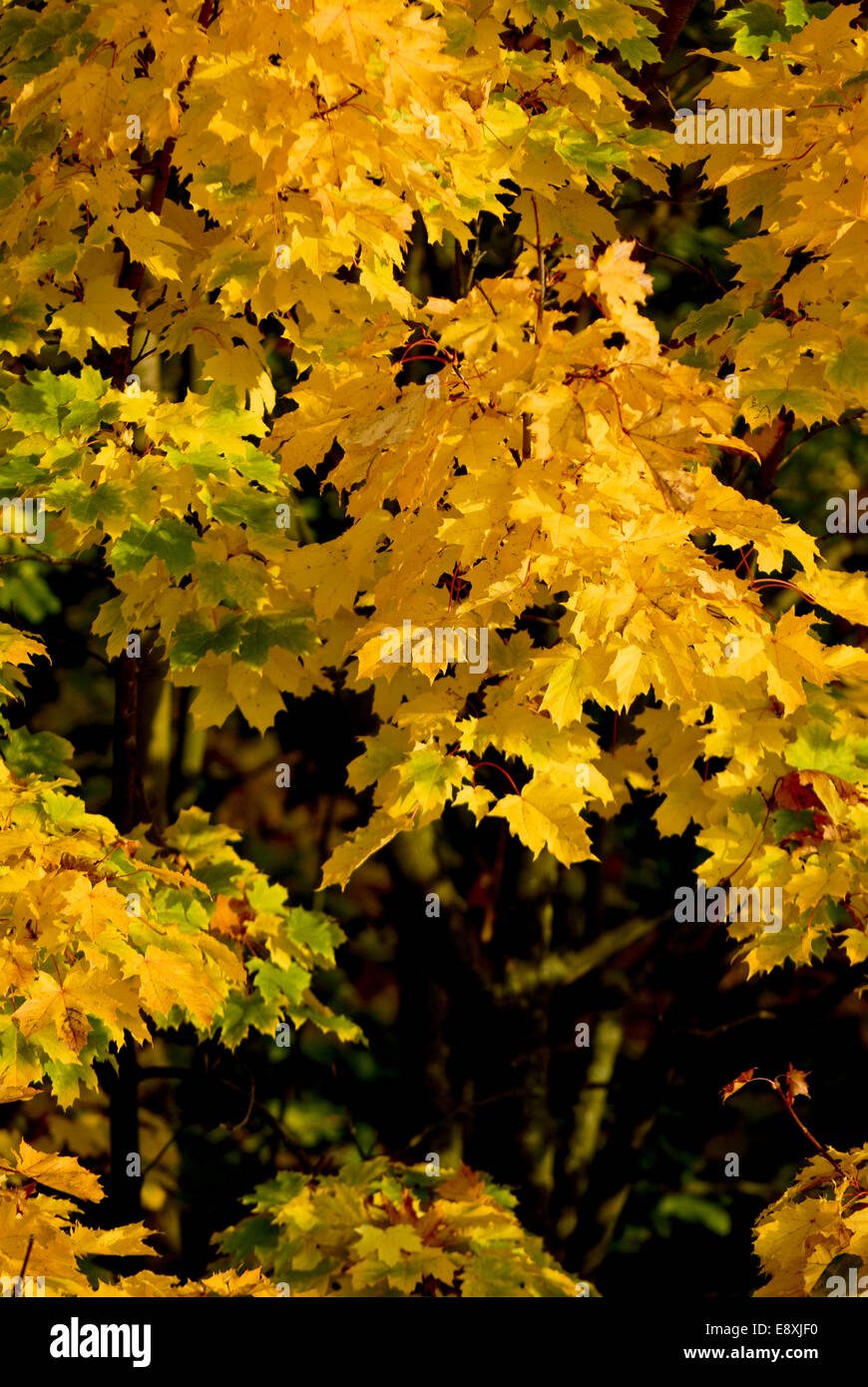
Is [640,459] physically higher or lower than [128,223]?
lower

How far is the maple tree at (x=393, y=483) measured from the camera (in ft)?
10.7

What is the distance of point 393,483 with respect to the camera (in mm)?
3371

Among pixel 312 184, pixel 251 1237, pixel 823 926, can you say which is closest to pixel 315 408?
pixel 312 184

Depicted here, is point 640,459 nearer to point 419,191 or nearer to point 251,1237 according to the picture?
point 419,191

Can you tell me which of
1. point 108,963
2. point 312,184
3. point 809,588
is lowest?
point 108,963

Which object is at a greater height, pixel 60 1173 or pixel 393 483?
pixel 393 483

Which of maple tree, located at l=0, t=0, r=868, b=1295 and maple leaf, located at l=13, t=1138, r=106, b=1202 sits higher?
maple tree, located at l=0, t=0, r=868, b=1295

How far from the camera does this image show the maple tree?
326 cm

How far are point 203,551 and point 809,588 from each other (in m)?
1.91

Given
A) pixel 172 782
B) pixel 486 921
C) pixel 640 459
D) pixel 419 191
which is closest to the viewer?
pixel 640 459

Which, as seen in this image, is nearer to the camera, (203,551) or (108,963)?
(108,963)

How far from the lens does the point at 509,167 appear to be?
422cm

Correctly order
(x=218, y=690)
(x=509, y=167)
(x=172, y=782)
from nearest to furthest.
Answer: (x=509, y=167), (x=218, y=690), (x=172, y=782)

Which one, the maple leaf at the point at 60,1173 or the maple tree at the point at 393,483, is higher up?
the maple tree at the point at 393,483
